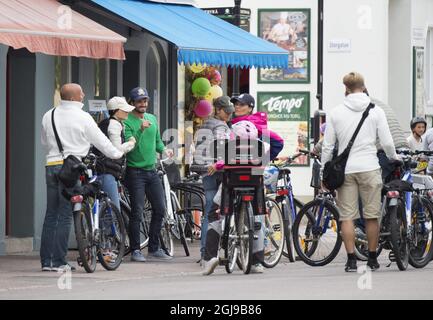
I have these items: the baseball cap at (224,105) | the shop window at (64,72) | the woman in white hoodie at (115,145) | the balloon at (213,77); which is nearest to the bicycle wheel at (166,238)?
the woman in white hoodie at (115,145)

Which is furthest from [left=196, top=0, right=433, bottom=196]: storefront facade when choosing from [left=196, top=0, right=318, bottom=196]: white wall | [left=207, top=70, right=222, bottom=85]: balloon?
[left=207, top=70, right=222, bottom=85]: balloon

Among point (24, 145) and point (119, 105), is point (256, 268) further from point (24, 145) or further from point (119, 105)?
point (24, 145)

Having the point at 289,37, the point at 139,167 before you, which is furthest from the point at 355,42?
the point at 139,167

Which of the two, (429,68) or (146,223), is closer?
(146,223)

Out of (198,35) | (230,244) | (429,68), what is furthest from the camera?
(429,68)

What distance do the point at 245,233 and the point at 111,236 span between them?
1589 millimetres

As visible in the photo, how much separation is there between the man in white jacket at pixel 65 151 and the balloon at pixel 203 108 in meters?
6.32

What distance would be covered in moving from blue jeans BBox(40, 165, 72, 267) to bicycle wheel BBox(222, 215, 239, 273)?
5.48 ft

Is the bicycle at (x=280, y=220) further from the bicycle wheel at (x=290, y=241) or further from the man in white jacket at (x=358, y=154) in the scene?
the man in white jacket at (x=358, y=154)

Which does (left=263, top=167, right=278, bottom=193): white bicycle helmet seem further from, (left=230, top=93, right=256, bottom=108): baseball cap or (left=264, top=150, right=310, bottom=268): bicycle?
(left=230, top=93, right=256, bottom=108): baseball cap

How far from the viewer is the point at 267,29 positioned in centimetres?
2908

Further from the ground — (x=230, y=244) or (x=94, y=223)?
(x=94, y=223)

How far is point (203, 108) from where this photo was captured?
73.2 feet

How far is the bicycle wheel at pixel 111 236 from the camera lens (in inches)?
633
